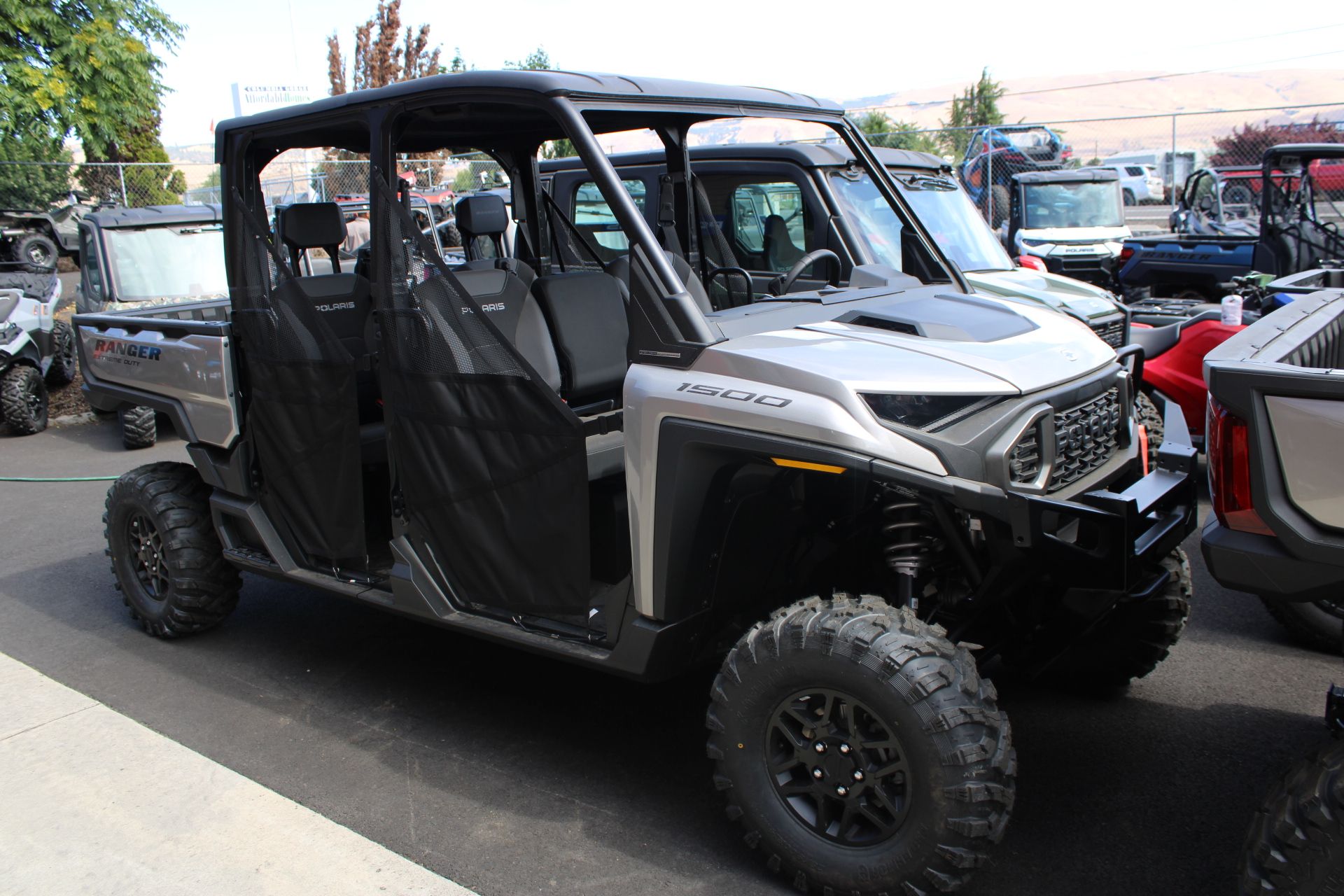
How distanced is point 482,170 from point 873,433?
76.0ft

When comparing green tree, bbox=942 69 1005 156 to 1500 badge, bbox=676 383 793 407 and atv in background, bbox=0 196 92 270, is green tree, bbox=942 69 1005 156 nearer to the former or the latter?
atv in background, bbox=0 196 92 270

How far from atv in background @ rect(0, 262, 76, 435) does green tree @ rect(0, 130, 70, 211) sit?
25.7 feet

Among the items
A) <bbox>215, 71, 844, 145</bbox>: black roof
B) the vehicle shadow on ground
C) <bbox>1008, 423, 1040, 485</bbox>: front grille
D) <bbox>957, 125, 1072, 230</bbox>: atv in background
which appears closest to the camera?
<bbox>1008, 423, 1040, 485</bbox>: front grille

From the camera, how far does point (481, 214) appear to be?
5.08 m

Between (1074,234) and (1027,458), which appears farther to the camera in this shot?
(1074,234)

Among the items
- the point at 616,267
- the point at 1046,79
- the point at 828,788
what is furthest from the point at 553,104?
the point at 1046,79

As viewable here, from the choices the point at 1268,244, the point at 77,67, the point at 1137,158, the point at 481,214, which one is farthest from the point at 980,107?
the point at 481,214

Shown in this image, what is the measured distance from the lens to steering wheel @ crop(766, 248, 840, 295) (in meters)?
4.09

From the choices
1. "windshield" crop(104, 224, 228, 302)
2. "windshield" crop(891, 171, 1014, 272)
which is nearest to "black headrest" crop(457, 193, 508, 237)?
"windshield" crop(891, 171, 1014, 272)

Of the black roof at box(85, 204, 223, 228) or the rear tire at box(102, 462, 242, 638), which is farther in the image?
the black roof at box(85, 204, 223, 228)

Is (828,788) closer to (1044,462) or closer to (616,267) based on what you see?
(1044,462)

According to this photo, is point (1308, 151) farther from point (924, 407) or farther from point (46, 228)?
point (46, 228)

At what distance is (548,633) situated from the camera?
3.63m

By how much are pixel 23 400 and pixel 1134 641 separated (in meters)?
10.1
